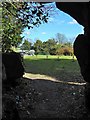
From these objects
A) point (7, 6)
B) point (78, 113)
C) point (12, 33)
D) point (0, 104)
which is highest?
point (7, 6)

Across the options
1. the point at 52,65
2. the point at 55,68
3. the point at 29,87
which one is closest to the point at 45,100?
the point at 29,87

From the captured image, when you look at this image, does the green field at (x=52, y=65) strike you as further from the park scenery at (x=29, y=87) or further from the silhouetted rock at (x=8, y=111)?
the silhouetted rock at (x=8, y=111)

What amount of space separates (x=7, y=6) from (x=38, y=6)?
1.18 metres

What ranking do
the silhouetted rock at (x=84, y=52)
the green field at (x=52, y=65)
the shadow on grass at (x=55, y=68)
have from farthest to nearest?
the green field at (x=52, y=65) → the shadow on grass at (x=55, y=68) → the silhouetted rock at (x=84, y=52)

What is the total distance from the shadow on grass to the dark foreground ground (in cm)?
273

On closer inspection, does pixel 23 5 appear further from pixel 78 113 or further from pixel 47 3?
pixel 78 113

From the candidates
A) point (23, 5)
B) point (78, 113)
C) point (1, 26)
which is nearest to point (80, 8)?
point (23, 5)

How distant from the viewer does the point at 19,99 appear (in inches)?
437

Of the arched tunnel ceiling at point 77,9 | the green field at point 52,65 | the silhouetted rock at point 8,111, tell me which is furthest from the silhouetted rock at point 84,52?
the green field at point 52,65

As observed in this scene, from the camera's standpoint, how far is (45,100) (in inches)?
457

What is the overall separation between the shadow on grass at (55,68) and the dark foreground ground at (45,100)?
2.73 meters

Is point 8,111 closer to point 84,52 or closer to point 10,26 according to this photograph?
point 84,52

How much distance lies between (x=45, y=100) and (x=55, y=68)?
9.63 m

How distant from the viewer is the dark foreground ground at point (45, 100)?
31.0ft
